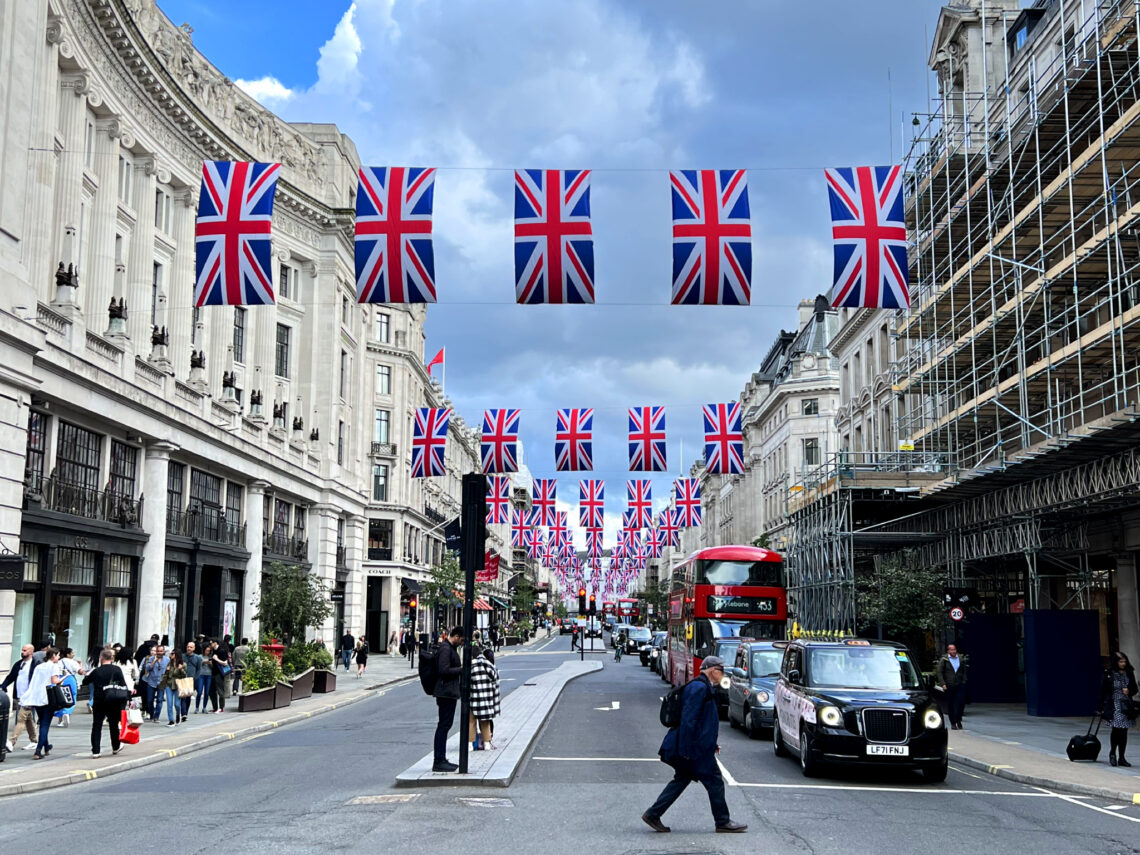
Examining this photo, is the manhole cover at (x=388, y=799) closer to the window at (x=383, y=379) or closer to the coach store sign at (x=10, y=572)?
the coach store sign at (x=10, y=572)

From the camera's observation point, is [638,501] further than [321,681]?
Yes

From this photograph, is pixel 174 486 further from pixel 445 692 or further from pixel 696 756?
pixel 696 756

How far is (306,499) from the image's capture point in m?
49.2

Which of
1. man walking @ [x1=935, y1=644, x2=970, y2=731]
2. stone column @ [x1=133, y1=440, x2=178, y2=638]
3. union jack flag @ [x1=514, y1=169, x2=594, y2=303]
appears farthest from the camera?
stone column @ [x1=133, y1=440, x2=178, y2=638]

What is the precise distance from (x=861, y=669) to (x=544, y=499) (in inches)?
1651

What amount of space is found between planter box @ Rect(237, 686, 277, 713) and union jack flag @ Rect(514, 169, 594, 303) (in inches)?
533

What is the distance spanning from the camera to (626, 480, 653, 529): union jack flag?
54.5 meters

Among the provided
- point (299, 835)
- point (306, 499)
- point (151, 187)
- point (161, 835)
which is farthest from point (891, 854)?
point (306, 499)

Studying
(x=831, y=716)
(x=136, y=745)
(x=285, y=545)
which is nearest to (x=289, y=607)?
(x=285, y=545)

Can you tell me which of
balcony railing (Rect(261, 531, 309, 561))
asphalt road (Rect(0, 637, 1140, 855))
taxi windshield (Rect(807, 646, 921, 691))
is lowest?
asphalt road (Rect(0, 637, 1140, 855))

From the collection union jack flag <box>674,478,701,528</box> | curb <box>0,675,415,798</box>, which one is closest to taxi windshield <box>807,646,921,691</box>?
curb <box>0,675,415,798</box>

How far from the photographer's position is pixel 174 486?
116ft

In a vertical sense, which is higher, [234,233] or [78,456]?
[234,233]

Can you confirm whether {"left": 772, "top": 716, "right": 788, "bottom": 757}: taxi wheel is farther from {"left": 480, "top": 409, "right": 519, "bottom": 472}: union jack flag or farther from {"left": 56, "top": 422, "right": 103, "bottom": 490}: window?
{"left": 480, "top": 409, "right": 519, "bottom": 472}: union jack flag
